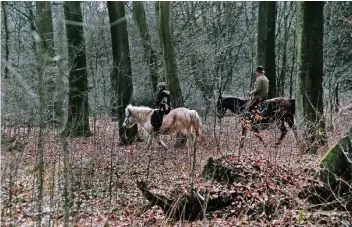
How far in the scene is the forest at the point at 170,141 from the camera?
5395 millimetres

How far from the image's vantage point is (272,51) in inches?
687

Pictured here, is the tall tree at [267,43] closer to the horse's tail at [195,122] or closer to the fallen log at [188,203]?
the horse's tail at [195,122]

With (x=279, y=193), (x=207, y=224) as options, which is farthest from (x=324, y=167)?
(x=207, y=224)

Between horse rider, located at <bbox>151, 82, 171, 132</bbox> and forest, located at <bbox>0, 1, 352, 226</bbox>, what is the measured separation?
0.08 meters

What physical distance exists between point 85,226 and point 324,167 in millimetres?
3618

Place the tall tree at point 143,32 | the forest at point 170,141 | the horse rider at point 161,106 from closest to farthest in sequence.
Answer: the forest at point 170,141 < the horse rider at point 161,106 < the tall tree at point 143,32

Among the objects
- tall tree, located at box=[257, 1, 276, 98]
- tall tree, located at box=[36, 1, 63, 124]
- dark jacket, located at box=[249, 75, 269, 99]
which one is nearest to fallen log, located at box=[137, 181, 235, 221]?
tall tree, located at box=[36, 1, 63, 124]

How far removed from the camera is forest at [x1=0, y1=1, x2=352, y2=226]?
212 inches

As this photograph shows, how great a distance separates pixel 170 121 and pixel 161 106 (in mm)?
519

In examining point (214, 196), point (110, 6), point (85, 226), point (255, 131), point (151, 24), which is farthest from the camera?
point (151, 24)

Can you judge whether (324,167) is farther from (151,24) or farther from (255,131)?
(151,24)

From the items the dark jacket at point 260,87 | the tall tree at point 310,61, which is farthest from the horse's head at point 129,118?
the tall tree at point 310,61

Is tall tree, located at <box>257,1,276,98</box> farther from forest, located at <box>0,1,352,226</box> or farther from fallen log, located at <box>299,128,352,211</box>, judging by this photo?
fallen log, located at <box>299,128,352,211</box>

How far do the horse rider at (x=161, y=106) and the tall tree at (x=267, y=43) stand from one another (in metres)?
6.62
